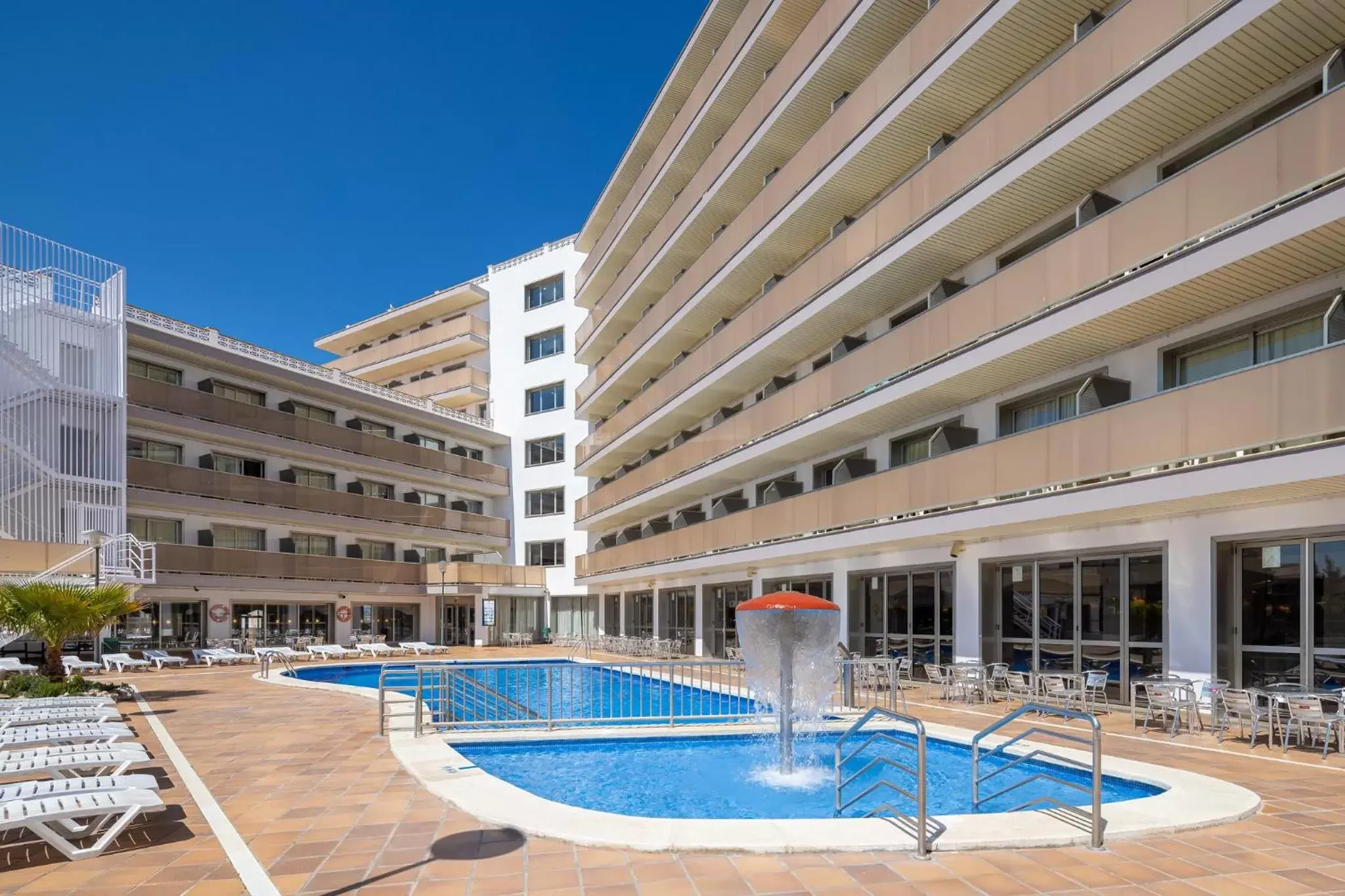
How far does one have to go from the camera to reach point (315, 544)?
39344 millimetres

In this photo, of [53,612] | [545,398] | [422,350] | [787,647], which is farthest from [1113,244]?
[422,350]

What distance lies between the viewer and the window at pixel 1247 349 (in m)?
12.8

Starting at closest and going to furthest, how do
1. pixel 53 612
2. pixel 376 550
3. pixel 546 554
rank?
pixel 53 612, pixel 376 550, pixel 546 554

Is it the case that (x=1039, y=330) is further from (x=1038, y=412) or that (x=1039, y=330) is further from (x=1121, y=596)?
(x=1121, y=596)

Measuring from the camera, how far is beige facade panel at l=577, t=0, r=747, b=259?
3269cm

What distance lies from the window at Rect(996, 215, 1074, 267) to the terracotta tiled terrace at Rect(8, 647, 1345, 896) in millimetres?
11182

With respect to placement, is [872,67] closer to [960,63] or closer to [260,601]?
[960,63]

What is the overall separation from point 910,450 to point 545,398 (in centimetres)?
3046

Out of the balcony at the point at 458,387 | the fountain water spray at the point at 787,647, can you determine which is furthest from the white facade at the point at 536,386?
the fountain water spray at the point at 787,647

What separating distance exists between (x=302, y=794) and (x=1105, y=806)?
7.35 metres

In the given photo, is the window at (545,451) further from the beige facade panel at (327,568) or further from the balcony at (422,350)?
the balcony at (422,350)

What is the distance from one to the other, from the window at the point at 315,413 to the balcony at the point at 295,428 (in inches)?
40.6

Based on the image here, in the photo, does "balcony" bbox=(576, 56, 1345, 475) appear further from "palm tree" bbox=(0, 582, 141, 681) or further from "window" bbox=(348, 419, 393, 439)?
"palm tree" bbox=(0, 582, 141, 681)

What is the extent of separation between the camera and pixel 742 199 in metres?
31.1
